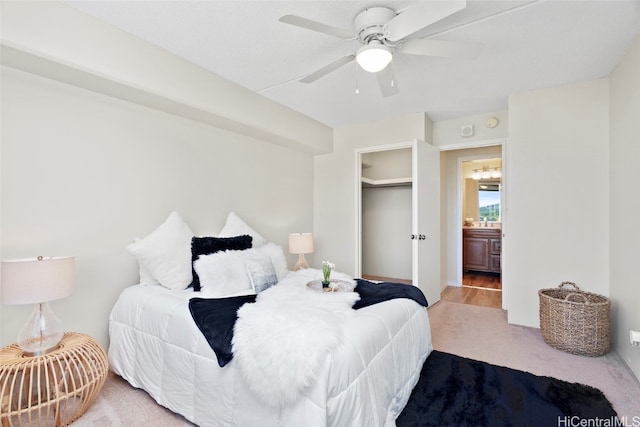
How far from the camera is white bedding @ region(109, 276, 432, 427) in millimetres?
1406

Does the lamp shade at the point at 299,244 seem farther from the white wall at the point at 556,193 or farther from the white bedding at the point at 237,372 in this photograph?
the white wall at the point at 556,193

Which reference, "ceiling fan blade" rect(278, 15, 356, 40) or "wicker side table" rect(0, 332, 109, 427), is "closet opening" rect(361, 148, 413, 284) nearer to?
"ceiling fan blade" rect(278, 15, 356, 40)

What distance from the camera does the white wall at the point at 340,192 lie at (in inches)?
171

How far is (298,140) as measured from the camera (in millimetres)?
3982

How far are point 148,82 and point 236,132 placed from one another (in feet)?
3.82

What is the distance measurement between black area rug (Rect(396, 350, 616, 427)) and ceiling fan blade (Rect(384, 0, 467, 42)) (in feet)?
7.33

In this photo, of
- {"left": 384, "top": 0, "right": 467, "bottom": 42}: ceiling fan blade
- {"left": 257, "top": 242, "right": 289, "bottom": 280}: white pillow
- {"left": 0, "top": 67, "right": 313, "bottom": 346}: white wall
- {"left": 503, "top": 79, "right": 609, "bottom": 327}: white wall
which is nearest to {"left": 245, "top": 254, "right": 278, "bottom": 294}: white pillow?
{"left": 257, "top": 242, "right": 289, "bottom": 280}: white pillow

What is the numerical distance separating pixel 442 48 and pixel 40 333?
2965 millimetres

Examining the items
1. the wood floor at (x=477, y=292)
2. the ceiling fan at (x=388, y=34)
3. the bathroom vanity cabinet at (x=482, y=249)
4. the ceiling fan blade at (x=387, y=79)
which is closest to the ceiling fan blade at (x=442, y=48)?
the ceiling fan at (x=388, y=34)

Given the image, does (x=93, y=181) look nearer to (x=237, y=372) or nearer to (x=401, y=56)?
(x=237, y=372)

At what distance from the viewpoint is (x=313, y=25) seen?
1729mm

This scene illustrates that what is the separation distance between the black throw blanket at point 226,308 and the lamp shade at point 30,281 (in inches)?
29.0

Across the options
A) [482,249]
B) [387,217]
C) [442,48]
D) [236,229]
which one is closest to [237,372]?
[236,229]

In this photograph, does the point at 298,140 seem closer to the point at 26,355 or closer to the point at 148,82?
the point at 148,82
